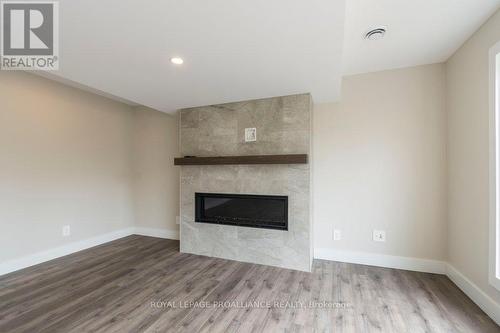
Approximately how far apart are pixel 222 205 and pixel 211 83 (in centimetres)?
158

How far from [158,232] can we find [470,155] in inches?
172

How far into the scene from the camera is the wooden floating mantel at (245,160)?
2.60 m

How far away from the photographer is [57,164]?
10.2 feet

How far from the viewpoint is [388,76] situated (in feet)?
9.15

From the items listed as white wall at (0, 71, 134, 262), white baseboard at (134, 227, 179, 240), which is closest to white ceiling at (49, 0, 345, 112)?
white wall at (0, 71, 134, 262)

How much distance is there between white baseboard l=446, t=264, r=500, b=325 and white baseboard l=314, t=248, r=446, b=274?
0.44ft

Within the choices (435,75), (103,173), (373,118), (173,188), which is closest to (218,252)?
(173,188)

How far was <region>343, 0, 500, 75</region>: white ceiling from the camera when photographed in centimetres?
170

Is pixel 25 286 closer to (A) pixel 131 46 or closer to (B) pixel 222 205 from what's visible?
(B) pixel 222 205

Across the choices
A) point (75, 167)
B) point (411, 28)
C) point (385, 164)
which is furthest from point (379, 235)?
point (75, 167)

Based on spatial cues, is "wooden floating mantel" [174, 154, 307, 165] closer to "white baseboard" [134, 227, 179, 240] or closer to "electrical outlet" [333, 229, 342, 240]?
"electrical outlet" [333, 229, 342, 240]

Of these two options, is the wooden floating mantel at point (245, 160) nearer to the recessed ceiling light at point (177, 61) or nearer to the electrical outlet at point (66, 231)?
the recessed ceiling light at point (177, 61)

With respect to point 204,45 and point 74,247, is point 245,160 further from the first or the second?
point 74,247

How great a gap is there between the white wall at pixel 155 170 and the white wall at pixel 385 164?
240 cm
